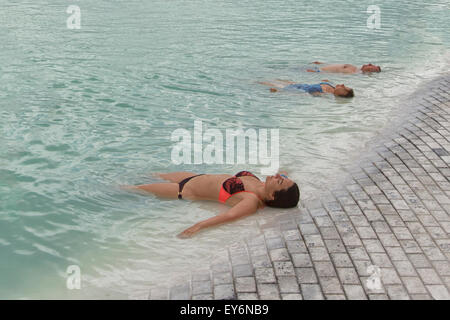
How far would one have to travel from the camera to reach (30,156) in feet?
25.8

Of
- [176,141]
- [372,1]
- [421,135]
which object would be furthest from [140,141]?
[372,1]

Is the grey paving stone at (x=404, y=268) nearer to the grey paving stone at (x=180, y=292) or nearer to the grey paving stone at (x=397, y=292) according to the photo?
the grey paving stone at (x=397, y=292)

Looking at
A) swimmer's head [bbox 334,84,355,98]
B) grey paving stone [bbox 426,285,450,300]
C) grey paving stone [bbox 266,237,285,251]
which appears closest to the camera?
grey paving stone [bbox 426,285,450,300]

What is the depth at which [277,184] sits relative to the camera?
624 cm

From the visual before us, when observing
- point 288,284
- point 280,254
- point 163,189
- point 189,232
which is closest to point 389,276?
point 288,284

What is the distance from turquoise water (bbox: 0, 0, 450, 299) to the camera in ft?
18.2

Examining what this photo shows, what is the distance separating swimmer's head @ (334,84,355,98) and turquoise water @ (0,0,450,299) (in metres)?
0.31

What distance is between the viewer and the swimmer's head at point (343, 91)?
11.6m

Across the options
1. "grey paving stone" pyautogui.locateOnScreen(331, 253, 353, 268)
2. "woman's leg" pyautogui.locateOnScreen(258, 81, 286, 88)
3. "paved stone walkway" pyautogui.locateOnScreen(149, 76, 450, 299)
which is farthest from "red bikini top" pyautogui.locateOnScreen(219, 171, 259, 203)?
"woman's leg" pyautogui.locateOnScreen(258, 81, 286, 88)

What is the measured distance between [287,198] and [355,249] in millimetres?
1376

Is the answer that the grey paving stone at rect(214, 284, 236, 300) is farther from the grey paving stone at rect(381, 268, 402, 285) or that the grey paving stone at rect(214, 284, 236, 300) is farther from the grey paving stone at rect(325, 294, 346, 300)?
the grey paving stone at rect(381, 268, 402, 285)

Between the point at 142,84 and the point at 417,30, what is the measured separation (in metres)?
13.9

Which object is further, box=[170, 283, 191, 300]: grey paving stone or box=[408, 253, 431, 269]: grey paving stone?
box=[408, 253, 431, 269]: grey paving stone

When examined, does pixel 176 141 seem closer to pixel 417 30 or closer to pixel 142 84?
pixel 142 84
